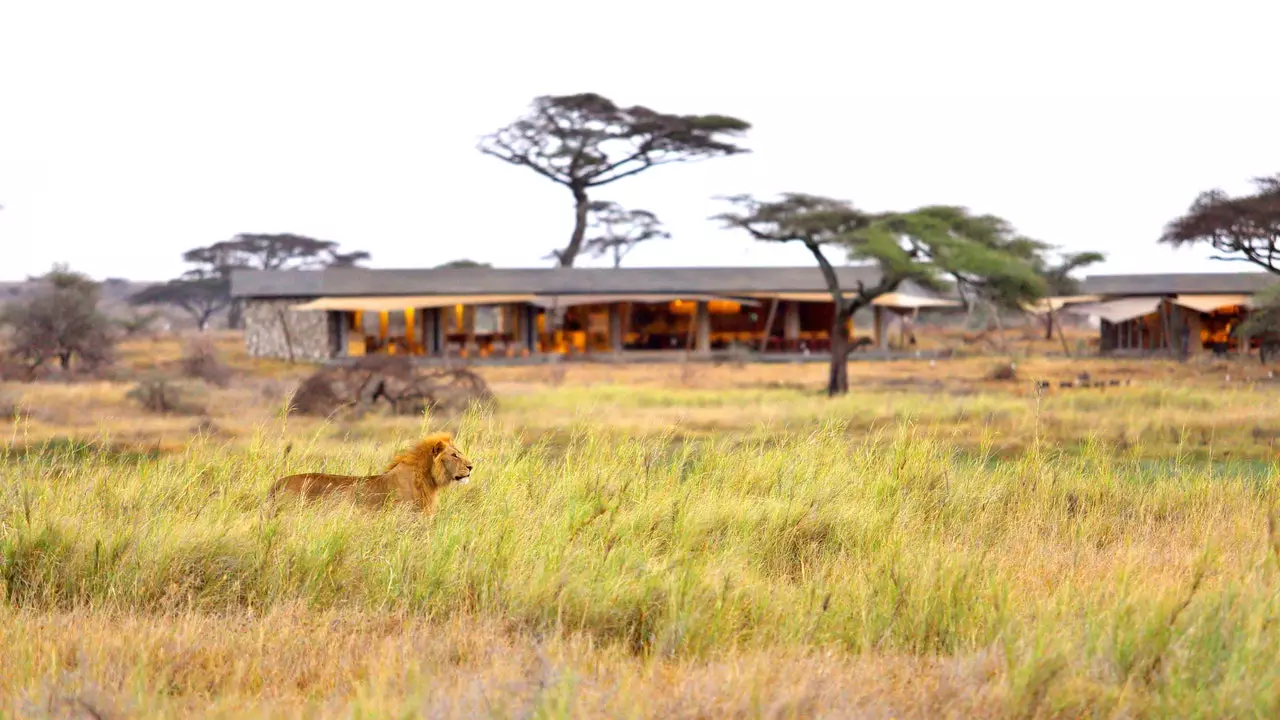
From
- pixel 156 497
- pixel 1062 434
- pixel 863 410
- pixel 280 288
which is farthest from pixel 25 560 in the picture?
pixel 280 288

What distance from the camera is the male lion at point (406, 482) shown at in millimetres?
5438

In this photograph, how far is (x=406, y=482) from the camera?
547 centimetres

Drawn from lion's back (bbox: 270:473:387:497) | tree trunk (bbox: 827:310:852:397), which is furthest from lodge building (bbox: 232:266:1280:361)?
lion's back (bbox: 270:473:387:497)

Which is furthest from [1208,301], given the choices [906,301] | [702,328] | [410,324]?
[410,324]

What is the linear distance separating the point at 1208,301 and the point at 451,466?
34.9 meters

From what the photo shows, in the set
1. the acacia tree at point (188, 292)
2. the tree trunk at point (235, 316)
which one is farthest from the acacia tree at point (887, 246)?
the acacia tree at point (188, 292)

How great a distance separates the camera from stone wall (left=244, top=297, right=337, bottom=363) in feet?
109

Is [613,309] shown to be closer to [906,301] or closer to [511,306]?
[511,306]

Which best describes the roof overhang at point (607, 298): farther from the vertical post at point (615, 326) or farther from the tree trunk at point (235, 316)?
the tree trunk at point (235, 316)

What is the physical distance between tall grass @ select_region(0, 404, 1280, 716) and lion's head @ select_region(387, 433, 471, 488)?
18cm

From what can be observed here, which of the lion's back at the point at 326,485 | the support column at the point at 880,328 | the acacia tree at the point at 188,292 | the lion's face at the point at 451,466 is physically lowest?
the lion's back at the point at 326,485

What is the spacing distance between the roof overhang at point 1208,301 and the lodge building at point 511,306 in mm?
6963

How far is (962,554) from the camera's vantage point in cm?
471

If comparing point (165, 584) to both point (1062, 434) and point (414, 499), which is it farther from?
point (1062, 434)
